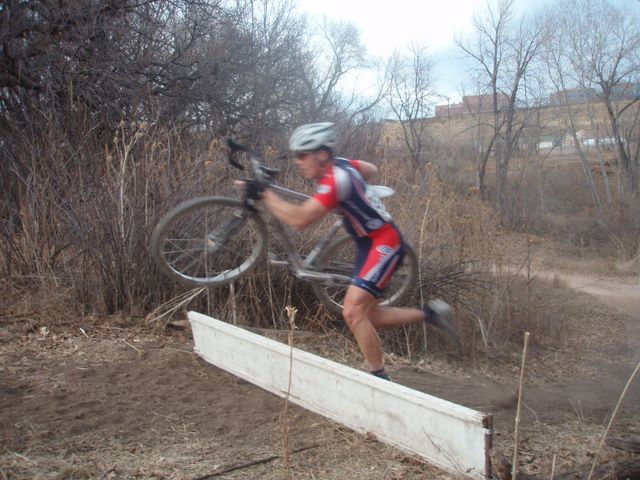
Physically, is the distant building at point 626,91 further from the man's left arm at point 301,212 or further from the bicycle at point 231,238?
the man's left arm at point 301,212

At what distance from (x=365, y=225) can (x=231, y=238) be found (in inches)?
58.8

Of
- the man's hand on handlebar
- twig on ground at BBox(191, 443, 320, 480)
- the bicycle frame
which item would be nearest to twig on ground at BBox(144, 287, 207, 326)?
the bicycle frame

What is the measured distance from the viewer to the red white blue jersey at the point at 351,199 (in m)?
4.08

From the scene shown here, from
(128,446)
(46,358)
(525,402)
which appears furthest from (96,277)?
(525,402)

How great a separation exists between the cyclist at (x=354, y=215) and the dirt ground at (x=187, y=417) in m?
0.77

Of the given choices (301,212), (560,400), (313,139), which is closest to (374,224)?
(301,212)

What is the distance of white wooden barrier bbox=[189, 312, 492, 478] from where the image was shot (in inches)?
137

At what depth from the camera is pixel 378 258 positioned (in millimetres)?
4270

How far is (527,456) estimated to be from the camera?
14.3 feet

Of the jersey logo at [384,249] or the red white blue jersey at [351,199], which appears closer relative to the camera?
the red white blue jersey at [351,199]

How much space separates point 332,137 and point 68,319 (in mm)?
3450

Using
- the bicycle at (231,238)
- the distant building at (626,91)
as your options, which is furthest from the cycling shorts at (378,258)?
the distant building at (626,91)

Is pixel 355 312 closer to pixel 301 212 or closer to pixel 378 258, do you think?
pixel 378 258

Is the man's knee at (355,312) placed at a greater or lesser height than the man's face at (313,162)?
lesser
